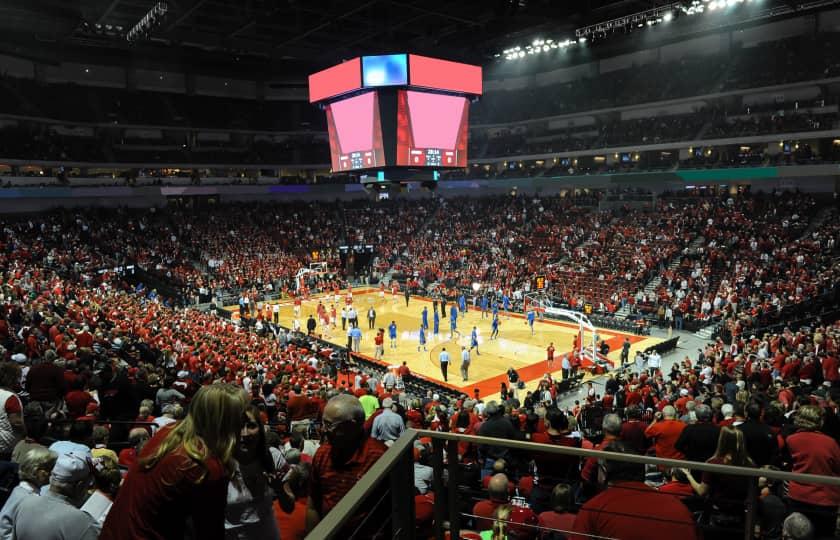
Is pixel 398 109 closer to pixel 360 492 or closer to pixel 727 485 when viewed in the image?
pixel 727 485

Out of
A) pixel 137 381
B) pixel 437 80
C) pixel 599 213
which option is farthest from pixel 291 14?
pixel 137 381

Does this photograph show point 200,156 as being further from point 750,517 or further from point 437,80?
point 750,517

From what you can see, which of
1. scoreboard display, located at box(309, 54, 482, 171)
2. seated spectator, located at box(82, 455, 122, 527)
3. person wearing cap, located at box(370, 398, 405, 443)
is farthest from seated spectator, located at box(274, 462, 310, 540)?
scoreboard display, located at box(309, 54, 482, 171)

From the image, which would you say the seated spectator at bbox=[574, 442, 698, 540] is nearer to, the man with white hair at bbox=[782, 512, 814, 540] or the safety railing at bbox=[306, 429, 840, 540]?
the safety railing at bbox=[306, 429, 840, 540]

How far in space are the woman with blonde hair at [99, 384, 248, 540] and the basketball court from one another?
17.4m

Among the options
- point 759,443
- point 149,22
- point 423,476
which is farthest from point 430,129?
point 759,443

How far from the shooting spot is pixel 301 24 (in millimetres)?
34781

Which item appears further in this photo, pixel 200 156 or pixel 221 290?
pixel 200 156

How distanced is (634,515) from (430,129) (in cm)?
2136

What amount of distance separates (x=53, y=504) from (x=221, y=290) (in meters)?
34.9

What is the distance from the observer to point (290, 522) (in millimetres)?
4070

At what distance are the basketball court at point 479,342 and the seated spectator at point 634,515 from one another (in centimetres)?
1661

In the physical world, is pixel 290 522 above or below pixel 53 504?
below

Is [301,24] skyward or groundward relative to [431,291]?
skyward
